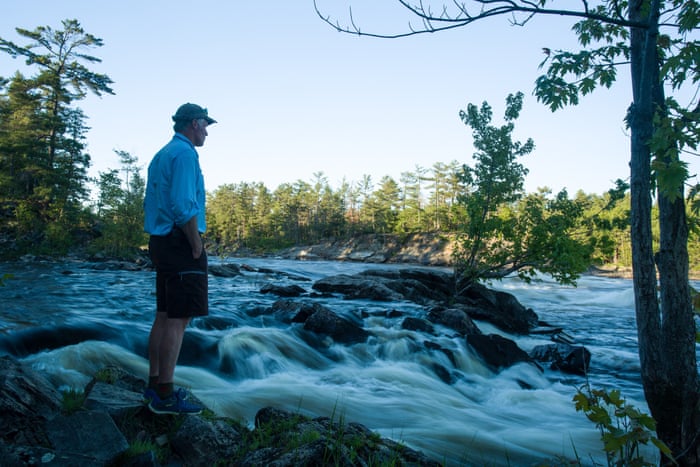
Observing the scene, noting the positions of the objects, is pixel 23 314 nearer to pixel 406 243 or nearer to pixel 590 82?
pixel 590 82

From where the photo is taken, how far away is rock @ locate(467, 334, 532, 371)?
8.88 metres

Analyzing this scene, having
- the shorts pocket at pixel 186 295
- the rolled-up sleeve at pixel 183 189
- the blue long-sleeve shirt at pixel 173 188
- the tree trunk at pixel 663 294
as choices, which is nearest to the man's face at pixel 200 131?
the blue long-sleeve shirt at pixel 173 188

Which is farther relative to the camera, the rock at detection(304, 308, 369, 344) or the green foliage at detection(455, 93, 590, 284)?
the green foliage at detection(455, 93, 590, 284)

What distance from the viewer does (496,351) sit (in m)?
9.16

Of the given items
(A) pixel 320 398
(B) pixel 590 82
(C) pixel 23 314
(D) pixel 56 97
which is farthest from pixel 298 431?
(D) pixel 56 97

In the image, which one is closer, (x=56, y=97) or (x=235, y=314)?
(x=235, y=314)

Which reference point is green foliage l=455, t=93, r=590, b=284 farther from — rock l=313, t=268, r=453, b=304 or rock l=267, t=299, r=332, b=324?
rock l=267, t=299, r=332, b=324

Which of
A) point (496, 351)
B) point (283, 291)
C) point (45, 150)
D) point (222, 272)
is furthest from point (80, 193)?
point (496, 351)

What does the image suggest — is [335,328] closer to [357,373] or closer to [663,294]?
[357,373]

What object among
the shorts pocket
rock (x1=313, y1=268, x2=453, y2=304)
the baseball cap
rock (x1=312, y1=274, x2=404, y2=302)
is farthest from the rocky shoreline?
rock (x1=313, y1=268, x2=453, y2=304)

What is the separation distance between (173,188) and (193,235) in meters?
0.45

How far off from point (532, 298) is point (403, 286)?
430 inches

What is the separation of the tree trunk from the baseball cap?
3.97 metres

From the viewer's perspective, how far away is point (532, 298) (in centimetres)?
2347
